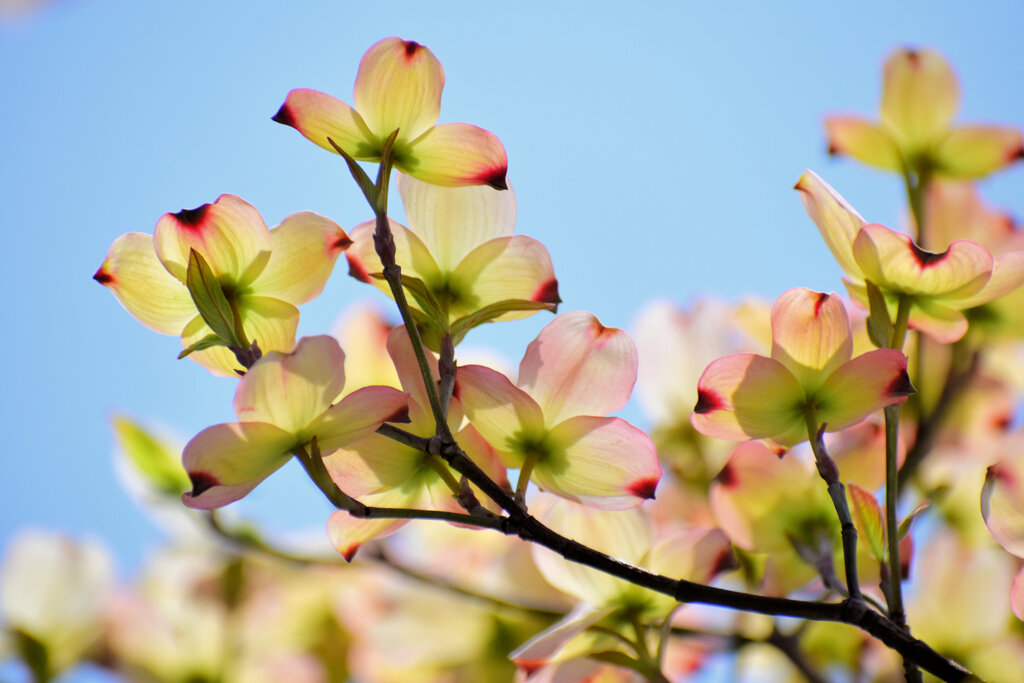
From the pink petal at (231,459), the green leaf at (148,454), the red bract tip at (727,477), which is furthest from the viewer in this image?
the green leaf at (148,454)

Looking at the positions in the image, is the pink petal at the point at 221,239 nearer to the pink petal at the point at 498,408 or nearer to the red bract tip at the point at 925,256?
the pink petal at the point at 498,408

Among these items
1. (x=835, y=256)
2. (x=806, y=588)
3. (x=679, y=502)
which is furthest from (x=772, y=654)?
(x=835, y=256)

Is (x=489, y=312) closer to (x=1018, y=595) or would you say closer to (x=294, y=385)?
(x=294, y=385)

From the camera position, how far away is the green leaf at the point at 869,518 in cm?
30

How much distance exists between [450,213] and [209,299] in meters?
0.09

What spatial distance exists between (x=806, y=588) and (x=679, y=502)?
0.19 meters

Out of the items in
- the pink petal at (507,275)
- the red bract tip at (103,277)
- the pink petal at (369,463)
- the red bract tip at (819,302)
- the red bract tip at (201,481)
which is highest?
the red bract tip at (103,277)

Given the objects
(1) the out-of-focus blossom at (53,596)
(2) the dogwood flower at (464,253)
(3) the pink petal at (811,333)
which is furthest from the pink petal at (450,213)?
(1) the out-of-focus blossom at (53,596)

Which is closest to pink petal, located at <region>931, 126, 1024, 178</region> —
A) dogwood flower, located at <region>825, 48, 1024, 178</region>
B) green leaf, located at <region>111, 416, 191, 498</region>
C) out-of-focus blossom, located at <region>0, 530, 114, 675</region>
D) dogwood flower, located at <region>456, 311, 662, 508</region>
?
dogwood flower, located at <region>825, 48, 1024, 178</region>

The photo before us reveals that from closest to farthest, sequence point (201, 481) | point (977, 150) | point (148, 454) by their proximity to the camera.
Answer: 1. point (201, 481)
2. point (977, 150)
3. point (148, 454)

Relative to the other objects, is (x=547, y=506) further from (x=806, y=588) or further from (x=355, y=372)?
(x=355, y=372)

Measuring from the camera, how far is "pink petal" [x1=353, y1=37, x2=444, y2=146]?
0.91 feet

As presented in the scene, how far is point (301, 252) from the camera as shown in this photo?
0.96 ft

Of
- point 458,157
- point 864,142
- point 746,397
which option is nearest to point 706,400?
point 746,397
